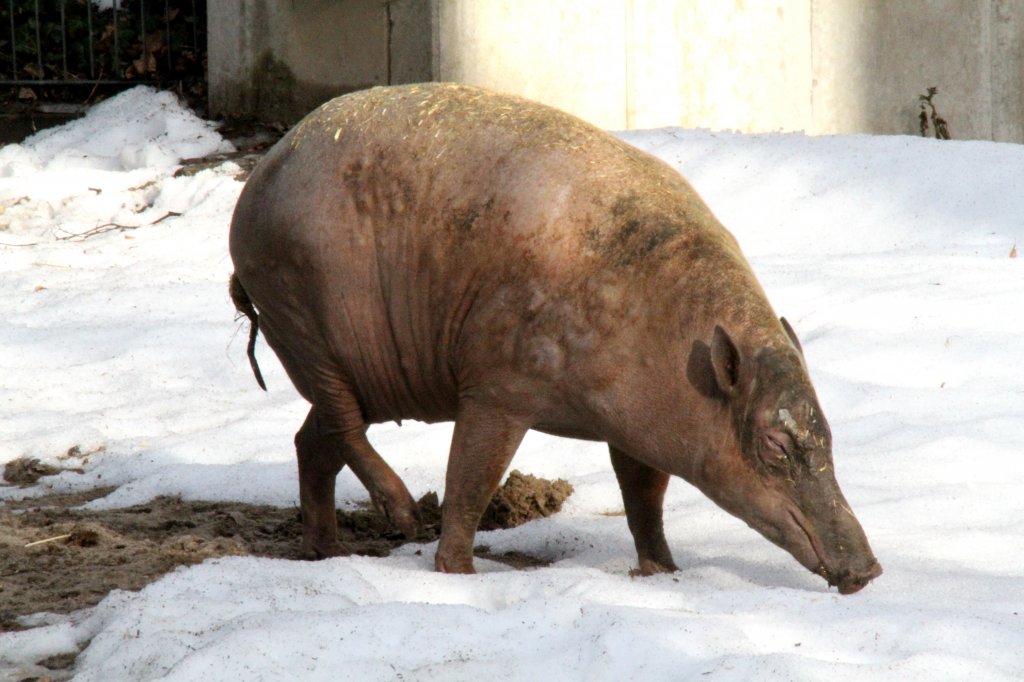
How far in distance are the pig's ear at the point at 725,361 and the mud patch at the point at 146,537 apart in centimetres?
117

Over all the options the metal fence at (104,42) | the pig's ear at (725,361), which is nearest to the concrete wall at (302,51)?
the metal fence at (104,42)

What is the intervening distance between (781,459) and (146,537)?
230 cm

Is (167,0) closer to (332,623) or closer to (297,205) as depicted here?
(297,205)

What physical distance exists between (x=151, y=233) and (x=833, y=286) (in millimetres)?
4546

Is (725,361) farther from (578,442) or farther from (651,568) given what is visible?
(578,442)

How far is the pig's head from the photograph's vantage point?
378 cm

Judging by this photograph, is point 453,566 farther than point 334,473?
No

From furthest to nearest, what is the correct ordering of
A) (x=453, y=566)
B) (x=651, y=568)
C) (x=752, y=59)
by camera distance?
1. (x=752, y=59)
2. (x=651, y=568)
3. (x=453, y=566)

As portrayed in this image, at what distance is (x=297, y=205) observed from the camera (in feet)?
14.4

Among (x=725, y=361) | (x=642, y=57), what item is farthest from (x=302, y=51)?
(x=725, y=361)

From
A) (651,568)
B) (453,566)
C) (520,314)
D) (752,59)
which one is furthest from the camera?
(752,59)

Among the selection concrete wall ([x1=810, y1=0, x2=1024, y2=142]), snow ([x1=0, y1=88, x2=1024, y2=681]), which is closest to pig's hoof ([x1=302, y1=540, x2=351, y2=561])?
snow ([x1=0, y1=88, x2=1024, y2=681])

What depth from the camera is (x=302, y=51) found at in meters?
10.6

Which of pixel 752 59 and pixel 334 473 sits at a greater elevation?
pixel 752 59
